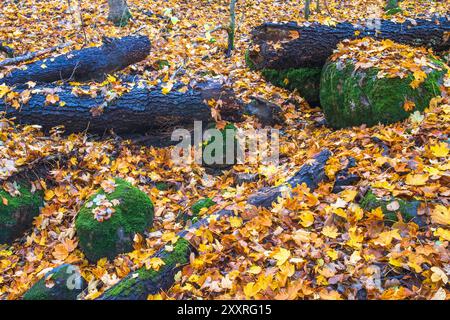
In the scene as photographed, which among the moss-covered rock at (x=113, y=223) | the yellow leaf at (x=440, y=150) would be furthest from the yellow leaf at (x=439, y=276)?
the moss-covered rock at (x=113, y=223)

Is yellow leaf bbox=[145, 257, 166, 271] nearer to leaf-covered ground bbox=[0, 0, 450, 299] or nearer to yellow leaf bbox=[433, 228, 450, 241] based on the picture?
leaf-covered ground bbox=[0, 0, 450, 299]

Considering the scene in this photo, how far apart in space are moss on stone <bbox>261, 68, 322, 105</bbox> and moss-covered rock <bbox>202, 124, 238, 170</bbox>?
1.78m

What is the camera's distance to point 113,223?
13.2 feet

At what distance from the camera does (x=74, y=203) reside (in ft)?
15.6

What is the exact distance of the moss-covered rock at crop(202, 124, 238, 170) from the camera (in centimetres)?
549

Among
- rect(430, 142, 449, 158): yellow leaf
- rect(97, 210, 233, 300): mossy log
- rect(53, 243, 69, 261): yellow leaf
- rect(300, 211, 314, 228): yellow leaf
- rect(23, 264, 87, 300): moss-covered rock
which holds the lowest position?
rect(53, 243, 69, 261): yellow leaf

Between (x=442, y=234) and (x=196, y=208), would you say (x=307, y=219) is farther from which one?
(x=196, y=208)

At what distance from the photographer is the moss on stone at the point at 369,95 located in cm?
482

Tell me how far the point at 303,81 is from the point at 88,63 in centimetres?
383

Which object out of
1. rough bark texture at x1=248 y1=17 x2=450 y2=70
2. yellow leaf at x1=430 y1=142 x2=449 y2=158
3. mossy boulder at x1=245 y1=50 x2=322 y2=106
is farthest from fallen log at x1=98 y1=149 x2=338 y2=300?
rough bark texture at x1=248 y1=17 x2=450 y2=70

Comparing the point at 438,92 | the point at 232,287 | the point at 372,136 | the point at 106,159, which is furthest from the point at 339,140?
the point at 106,159

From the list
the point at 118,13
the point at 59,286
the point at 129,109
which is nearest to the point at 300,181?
the point at 59,286

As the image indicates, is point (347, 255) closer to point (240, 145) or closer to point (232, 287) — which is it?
point (232, 287)

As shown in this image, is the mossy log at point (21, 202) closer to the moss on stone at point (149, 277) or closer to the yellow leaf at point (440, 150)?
the moss on stone at point (149, 277)
